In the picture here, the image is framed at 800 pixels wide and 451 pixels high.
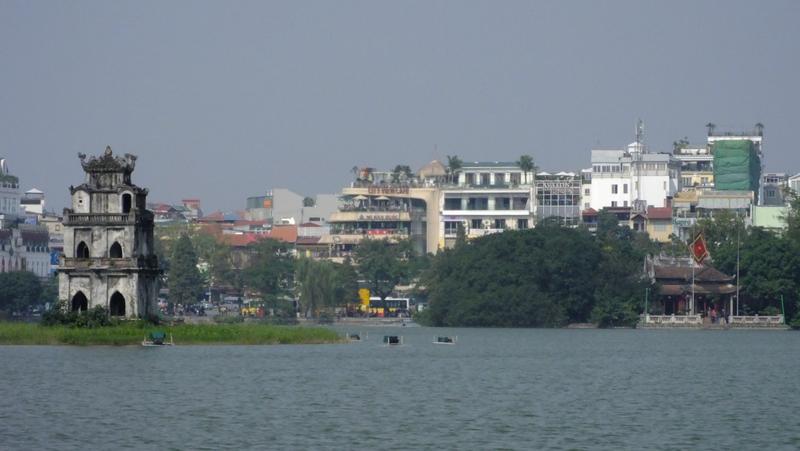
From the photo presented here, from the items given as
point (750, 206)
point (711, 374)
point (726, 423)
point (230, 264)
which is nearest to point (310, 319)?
point (230, 264)

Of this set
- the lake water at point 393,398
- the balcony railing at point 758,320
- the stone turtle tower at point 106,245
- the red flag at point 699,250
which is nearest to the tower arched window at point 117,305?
the stone turtle tower at point 106,245

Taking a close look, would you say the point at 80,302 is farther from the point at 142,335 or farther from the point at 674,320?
the point at 674,320

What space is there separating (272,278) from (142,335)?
263 feet

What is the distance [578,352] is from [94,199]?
2475 centimetres

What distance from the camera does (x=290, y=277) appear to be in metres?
178

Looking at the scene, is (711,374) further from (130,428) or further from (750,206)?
(750,206)

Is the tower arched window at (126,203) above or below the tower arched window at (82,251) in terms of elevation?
above

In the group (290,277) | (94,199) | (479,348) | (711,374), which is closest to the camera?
(711,374)

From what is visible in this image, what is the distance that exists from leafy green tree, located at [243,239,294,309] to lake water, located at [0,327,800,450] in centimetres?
7021

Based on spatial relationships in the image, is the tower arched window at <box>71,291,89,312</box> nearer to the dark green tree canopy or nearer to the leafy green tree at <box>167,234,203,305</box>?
the dark green tree canopy

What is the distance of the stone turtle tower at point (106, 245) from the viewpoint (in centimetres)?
9506

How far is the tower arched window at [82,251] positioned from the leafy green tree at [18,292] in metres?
62.8

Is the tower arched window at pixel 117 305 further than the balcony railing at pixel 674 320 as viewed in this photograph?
No

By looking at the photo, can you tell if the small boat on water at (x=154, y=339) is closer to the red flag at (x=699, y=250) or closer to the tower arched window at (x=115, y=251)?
the tower arched window at (x=115, y=251)
